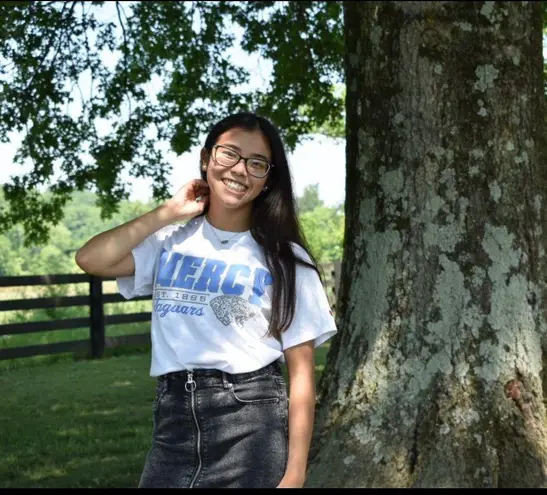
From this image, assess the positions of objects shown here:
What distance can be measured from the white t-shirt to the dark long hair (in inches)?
1.1

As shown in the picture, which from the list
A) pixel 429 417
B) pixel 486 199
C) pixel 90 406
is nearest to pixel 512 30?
pixel 486 199

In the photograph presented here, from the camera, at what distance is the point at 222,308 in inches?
115

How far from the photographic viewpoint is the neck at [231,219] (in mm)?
3135

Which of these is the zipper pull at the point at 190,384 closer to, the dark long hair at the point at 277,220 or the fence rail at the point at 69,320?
the dark long hair at the point at 277,220

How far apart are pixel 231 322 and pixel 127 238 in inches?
18.5

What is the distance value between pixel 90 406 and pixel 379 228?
5299 mm

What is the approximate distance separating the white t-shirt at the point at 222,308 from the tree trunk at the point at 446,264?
2.19 m

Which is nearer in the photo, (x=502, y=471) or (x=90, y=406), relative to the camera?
(x=502, y=471)

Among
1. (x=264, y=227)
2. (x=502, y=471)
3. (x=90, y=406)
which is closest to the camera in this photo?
(x=264, y=227)

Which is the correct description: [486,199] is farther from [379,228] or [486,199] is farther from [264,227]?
[264,227]

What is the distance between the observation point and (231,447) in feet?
9.45

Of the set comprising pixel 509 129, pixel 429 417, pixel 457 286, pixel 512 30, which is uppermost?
pixel 512 30

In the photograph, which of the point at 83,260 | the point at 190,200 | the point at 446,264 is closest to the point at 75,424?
the point at 446,264

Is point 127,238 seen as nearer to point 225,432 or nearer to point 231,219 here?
point 231,219
